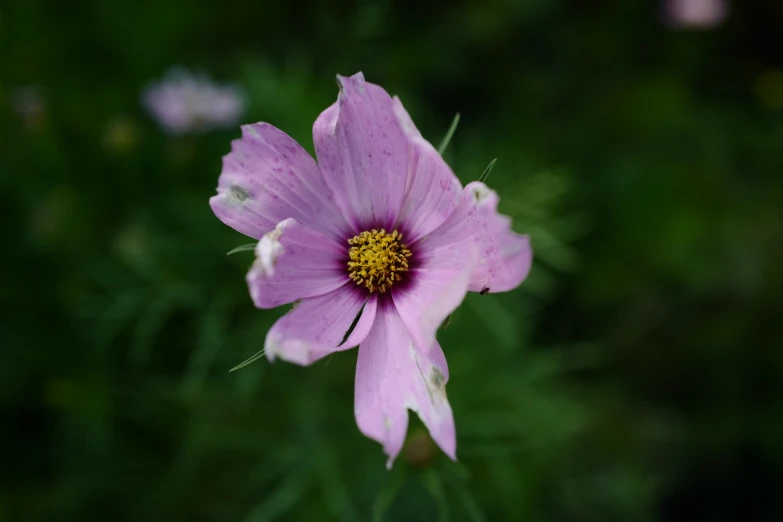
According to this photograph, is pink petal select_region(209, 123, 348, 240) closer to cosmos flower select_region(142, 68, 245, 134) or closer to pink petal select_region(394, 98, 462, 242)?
pink petal select_region(394, 98, 462, 242)

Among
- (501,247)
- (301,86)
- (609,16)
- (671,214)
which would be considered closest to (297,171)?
(501,247)

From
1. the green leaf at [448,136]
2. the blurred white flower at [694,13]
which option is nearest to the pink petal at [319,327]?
the green leaf at [448,136]

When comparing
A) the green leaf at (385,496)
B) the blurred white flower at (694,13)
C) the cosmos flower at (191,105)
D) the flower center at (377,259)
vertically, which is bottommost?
the green leaf at (385,496)

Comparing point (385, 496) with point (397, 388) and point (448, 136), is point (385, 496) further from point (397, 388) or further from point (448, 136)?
point (448, 136)

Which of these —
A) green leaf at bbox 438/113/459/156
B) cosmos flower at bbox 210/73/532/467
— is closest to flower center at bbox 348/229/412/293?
cosmos flower at bbox 210/73/532/467

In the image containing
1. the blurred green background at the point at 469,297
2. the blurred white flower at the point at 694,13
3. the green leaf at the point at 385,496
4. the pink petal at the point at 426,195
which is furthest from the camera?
the blurred white flower at the point at 694,13

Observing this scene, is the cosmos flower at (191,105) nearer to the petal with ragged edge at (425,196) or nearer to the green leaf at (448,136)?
the petal with ragged edge at (425,196)

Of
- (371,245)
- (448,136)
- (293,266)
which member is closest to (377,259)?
(371,245)
